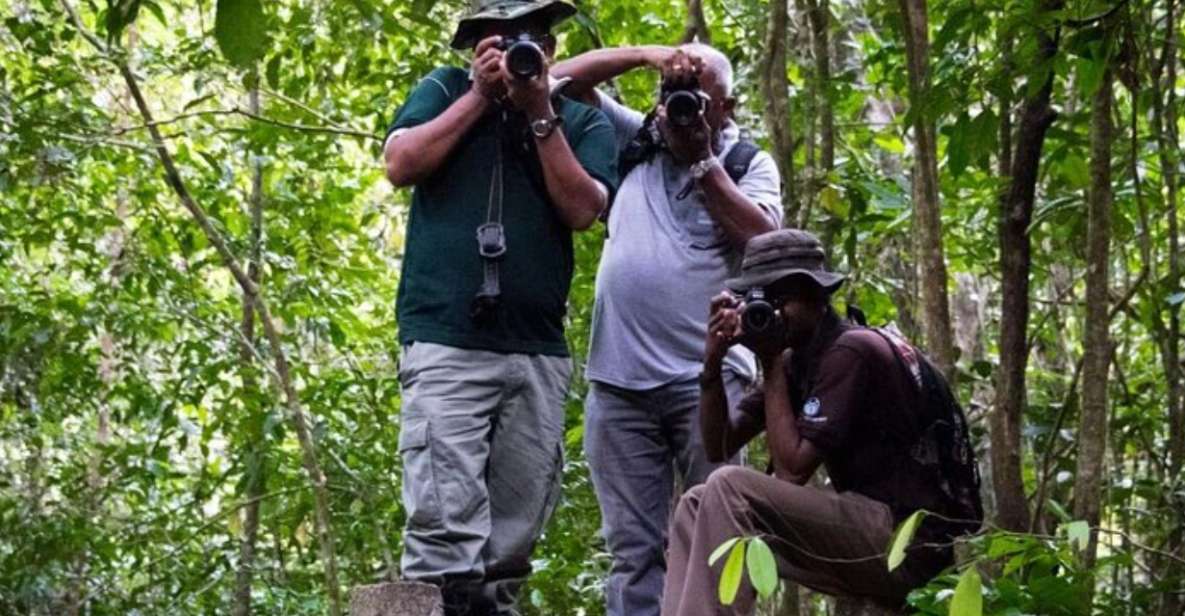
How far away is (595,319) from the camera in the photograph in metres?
4.23

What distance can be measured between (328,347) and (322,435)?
2.68 metres

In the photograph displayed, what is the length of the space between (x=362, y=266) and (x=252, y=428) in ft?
4.22

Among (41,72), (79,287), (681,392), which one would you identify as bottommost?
(681,392)

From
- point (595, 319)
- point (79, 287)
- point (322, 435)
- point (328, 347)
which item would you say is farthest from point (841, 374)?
point (79, 287)

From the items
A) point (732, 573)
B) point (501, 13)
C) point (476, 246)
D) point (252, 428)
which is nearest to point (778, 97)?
point (501, 13)

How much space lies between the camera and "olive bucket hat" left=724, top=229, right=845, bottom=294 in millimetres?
3934

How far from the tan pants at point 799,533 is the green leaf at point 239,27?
223 centimetres

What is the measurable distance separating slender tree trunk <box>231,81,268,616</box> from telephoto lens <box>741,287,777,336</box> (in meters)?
2.97

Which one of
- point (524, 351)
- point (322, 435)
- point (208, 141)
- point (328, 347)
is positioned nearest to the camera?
point (524, 351)

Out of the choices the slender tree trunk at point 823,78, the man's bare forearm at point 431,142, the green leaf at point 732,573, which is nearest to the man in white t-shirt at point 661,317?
the man's bare forearm at point 431,142

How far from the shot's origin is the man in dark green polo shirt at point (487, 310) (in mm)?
3645

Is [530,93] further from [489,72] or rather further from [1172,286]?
[1172,286]

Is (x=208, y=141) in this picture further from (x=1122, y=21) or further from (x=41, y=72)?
(x=1122, y=21)

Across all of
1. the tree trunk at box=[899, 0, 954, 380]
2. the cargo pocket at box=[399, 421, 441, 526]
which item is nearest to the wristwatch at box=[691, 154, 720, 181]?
the tree trunk at box=[899, 0, 954, 380]
